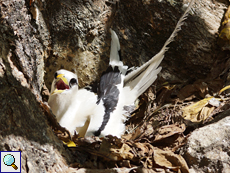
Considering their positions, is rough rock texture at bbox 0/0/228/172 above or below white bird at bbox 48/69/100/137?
above

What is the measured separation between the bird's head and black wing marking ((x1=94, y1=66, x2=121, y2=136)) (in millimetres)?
403

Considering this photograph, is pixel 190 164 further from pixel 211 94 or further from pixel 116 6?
pixel 116 6

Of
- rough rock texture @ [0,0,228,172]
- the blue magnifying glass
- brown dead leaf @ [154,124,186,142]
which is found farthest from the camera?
Answer: rough rock texture @ [0,0,228,172]

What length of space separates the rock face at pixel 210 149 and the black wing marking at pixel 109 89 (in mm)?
1249

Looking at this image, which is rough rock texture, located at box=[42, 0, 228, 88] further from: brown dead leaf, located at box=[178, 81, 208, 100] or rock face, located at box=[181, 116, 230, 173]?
rock face, located at box=[181, 116, 230, 173]

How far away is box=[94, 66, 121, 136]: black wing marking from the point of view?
3.31 m

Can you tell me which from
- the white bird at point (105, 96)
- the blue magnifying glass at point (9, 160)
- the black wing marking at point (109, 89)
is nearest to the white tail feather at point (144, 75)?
the white bird at point (105, 96)

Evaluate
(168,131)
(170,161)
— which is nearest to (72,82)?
(168,131)

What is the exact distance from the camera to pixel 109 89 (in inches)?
136

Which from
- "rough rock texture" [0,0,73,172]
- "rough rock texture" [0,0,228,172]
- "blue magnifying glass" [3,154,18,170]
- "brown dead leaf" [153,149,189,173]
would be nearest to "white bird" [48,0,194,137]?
"rough rock texture" [0,0,228,172]

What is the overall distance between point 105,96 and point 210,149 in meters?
1.62

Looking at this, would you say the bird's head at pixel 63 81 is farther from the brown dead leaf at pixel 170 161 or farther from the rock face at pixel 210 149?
the rock face at pixel 210 149

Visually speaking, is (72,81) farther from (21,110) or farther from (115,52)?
(21,110)

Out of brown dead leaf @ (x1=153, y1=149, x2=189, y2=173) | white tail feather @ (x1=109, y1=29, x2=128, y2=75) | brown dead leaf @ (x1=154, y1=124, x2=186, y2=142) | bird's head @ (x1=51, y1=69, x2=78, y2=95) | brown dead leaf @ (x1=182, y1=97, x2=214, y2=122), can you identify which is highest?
white tail feather @ (x1=109, y1=29, x2=128, y2=75)
